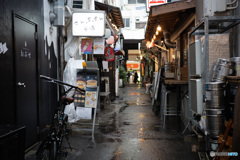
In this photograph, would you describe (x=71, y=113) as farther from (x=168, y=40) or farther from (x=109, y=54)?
(x=109, y=54)

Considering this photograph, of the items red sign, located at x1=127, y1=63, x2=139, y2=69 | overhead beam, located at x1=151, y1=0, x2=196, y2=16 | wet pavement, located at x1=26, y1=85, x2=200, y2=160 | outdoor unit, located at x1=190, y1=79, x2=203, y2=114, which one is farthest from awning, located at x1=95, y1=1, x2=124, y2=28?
red sign, located at x1=127, y1=63, x2=139, y2=69

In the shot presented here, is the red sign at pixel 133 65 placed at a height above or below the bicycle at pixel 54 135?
above

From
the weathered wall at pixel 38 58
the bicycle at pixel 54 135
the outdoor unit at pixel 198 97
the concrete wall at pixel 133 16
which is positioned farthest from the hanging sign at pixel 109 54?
the concrete wall at pixel 133 16

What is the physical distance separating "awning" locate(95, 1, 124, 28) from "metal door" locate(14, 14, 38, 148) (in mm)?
8397

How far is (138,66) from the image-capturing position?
50.9m

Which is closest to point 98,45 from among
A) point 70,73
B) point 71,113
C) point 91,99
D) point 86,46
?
point 86,46

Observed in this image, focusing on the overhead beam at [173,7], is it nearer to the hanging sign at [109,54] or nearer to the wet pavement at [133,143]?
the wet pavement at [133,143]

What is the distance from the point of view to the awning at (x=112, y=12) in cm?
1433

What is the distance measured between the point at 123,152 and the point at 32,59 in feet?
10.4

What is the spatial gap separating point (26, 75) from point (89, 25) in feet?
9.40

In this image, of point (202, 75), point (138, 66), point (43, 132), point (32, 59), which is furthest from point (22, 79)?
point (138, 66)

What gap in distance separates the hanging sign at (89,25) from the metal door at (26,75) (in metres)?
1.71

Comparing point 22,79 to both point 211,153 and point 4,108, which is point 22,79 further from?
point 211,153

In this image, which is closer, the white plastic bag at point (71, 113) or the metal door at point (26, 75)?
the metal door at point (26, 75)
